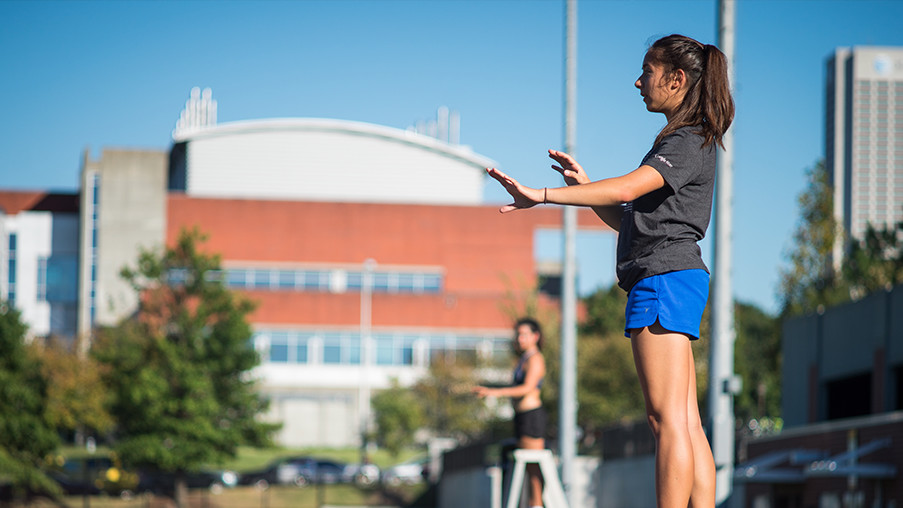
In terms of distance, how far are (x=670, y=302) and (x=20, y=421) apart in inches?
1412

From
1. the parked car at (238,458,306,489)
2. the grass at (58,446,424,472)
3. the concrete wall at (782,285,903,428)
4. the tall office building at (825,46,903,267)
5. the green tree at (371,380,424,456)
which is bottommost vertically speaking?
the grass at (58,446,424,472)

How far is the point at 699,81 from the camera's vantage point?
429 centimetres

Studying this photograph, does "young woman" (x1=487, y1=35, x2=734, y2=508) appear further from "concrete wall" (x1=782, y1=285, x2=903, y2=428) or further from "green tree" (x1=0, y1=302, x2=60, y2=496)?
"green tree" (x1=0, y1=302, x2=60, y2=496)

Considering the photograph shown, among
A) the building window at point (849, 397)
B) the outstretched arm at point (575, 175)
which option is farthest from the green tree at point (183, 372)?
the outstretched arm at point (575, 175)

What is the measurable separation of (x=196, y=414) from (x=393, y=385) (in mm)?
20062

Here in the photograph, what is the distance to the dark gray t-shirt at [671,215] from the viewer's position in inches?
162

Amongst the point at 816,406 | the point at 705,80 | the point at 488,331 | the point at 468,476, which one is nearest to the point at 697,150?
the point at 705,80

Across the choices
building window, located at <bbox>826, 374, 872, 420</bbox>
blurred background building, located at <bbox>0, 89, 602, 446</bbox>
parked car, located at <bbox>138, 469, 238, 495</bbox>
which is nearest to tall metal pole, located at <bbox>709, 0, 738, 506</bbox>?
building window, located at <bbox>826, 374, 872, 420</bbox>

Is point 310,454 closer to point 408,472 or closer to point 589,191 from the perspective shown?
point 408,472

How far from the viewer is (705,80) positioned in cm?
428

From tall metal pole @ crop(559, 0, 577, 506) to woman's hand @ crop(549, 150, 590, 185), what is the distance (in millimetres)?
12521

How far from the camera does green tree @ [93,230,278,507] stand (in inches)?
1516

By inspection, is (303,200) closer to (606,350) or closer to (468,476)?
(606,350)

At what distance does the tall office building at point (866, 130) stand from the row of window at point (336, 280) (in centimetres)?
8039
